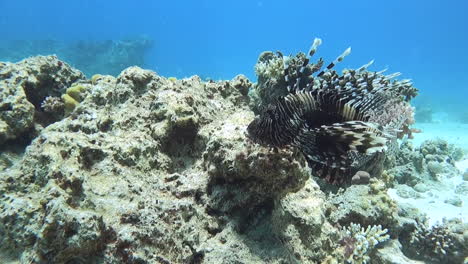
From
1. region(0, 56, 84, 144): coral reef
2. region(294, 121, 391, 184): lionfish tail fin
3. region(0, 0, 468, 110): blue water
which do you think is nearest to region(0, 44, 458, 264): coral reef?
region(294, 121, 391, 184): lionfish tail fin

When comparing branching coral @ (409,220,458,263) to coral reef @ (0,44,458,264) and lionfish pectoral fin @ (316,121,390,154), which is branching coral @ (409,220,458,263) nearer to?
coral reef @ (0,44,458,264)

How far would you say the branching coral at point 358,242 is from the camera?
11.9ft

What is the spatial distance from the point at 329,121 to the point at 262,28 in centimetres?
17934

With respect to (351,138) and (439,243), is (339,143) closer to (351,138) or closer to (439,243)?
(351,138)

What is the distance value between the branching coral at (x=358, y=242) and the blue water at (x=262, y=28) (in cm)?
6233

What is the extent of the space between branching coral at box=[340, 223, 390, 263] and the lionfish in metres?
1.11

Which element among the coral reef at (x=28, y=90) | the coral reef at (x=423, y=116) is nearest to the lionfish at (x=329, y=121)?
the coral reef at (x=28, y=90)

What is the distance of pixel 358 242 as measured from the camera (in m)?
3.74

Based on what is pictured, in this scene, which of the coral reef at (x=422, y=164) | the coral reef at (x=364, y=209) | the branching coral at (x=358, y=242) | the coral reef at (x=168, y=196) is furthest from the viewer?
the coral reef at (x=422, y=164)

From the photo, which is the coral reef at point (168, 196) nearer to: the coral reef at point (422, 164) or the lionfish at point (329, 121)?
the lionfish at point (329, 121)

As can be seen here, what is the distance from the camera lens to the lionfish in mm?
2713

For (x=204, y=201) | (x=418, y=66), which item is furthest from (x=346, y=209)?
(x=418, y=66)

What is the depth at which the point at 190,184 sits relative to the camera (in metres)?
3.29

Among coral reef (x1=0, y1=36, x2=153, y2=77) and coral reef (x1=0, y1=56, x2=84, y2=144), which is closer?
coral reef (x1=0, y1=56, x2=84, y2=144)
